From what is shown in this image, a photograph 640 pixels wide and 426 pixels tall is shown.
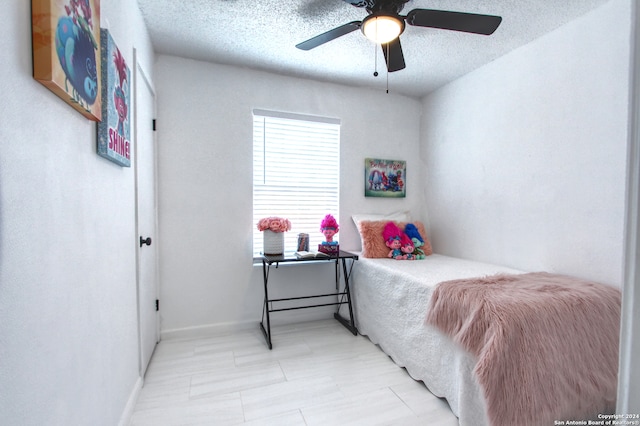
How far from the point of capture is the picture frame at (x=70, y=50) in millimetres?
765

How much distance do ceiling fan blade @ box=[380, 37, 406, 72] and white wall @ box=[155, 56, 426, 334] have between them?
991 mm

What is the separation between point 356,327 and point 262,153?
1904mm

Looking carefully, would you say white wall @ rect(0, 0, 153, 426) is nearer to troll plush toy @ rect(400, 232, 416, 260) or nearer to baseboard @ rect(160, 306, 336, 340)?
baseboard @ rect(160, 306, 336, 340)

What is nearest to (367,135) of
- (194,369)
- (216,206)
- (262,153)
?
(262,153)

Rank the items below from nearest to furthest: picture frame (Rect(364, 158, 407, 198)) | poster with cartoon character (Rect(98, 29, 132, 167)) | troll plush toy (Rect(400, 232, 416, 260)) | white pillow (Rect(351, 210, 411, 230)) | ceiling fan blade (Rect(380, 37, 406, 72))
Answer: poster with cartoon character (Rect(98, 29, 132, 167)) → ceiling fan blade (Rect(380, 37, 406, 72)) → troll plush toy (Rect(400, 232, 416, 260)) → white pillow (Rect(351, 210, 411, 230)) → picture frame (Rect(364, 158, 407, 198))

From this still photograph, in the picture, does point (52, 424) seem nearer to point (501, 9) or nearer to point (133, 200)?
point (133, 200)

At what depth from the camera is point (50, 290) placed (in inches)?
33.4

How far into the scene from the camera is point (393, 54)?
75.5 inches

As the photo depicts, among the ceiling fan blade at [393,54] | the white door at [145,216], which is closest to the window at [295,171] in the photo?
the white door at [145,216]

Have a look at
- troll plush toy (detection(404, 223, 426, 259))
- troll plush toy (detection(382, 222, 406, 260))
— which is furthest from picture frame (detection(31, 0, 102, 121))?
troll plush toy (detection(404, 223, 426, 259))

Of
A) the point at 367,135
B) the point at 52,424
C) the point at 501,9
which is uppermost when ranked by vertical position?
the point at 501,9

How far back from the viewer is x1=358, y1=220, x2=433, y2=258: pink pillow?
2.72 metres

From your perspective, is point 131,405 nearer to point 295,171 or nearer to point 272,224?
point 272,224

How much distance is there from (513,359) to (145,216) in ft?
7.75
